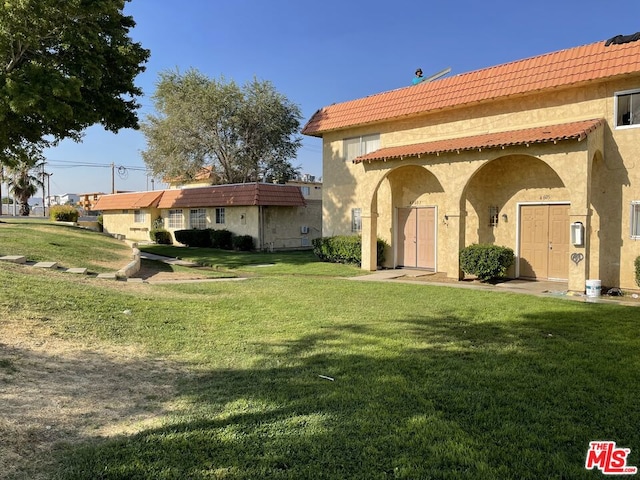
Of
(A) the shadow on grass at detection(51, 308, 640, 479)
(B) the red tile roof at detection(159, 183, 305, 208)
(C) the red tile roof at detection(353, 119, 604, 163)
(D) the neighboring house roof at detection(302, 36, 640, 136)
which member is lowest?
(A) the shadow on grass at detection(51, 308, 640, 479)

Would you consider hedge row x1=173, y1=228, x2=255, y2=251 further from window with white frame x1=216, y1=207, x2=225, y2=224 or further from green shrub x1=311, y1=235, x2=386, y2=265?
green shrub x1=311, y1=235, x2=386, y2=265

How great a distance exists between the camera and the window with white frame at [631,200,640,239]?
11.9m

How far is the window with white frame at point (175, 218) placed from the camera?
3177cm

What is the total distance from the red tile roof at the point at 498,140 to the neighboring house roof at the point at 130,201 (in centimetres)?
2151

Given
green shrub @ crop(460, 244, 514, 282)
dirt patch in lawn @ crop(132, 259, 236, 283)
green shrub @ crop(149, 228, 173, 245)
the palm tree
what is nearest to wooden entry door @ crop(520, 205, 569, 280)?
green shrub @ crop(460, 244, 514, 282)

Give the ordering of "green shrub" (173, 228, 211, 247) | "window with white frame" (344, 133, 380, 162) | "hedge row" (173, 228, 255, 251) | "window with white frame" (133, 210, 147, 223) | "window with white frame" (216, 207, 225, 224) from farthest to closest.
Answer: "window with white frame" (133, 210, 147, 223) < "green shrub" (173, 228, 211, 247) < "window with white frame" (216, 207, 225, 224) < "hedge row" (173, 228, 255, 251) < "window with white frame" (344, 133, 380, 162)

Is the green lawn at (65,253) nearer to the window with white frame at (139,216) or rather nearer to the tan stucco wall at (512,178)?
the tan stucco wall at (512,178)

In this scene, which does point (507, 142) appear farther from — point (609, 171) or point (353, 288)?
point (353, 288)

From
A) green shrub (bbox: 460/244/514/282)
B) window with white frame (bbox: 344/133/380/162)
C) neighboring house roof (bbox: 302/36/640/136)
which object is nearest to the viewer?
neighboring house roof (bbox: 302/36/640/136)

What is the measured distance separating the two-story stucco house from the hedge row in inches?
338

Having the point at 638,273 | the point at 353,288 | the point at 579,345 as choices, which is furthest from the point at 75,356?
the point at 638,273

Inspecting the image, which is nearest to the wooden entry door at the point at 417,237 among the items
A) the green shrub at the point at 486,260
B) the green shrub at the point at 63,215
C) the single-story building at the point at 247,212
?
the green shrub at the point at 486,260

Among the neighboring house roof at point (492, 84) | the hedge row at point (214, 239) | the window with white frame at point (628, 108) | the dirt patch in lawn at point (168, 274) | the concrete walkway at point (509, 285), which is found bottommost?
the concrete walkway at point (509, 285)

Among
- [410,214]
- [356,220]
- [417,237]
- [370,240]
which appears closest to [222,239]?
[356,220]
